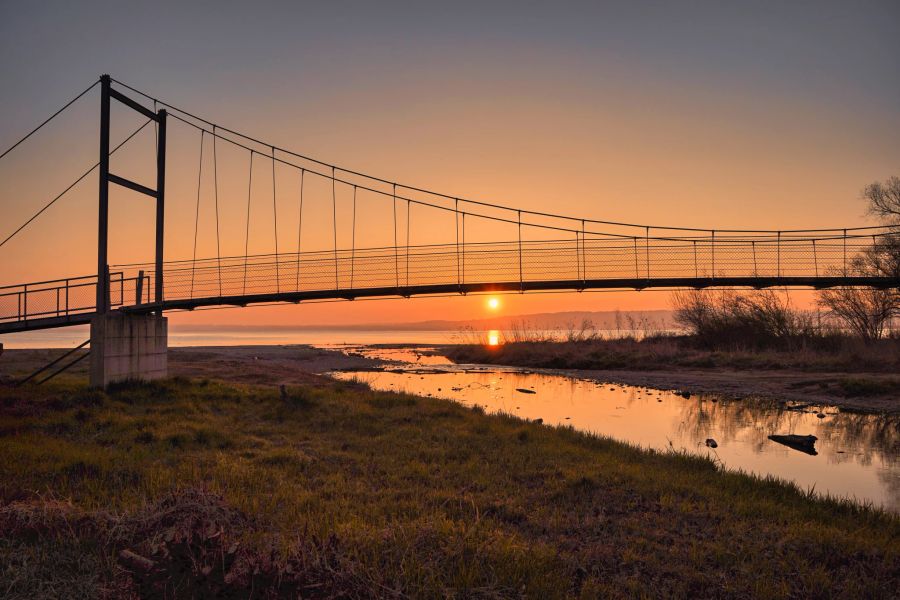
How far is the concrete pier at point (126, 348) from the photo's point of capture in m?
18.6

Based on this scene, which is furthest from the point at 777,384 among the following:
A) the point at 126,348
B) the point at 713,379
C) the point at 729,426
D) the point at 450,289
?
the point at 126,348

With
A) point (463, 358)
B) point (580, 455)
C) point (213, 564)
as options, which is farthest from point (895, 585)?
point (463, 358)

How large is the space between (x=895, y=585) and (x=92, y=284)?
22.0 m

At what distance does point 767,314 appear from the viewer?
39.2 meters

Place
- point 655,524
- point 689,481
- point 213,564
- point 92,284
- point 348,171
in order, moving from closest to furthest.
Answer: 1. point 213,564
2. point 655,524
3. point 689,481
4. point 92,284
5. point 348,171

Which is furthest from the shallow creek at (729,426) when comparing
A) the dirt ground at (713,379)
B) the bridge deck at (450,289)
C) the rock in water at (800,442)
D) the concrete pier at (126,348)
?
the concrete pier at (126,348)

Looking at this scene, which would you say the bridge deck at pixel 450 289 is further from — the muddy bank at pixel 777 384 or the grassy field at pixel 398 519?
the grassy field at pixel 398 519

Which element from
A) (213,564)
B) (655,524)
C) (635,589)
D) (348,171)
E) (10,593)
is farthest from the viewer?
(348,171)

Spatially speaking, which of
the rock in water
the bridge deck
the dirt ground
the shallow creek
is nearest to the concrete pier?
the bridge deck

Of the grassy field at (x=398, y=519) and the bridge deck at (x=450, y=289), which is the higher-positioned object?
the bridge deck at (x=450, y=289)

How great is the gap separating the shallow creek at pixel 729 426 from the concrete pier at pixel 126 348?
1070 centimetres

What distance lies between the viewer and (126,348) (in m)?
19.5

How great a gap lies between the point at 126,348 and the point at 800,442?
67.3 feet

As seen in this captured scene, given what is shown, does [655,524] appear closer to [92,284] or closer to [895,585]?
[895,585]
